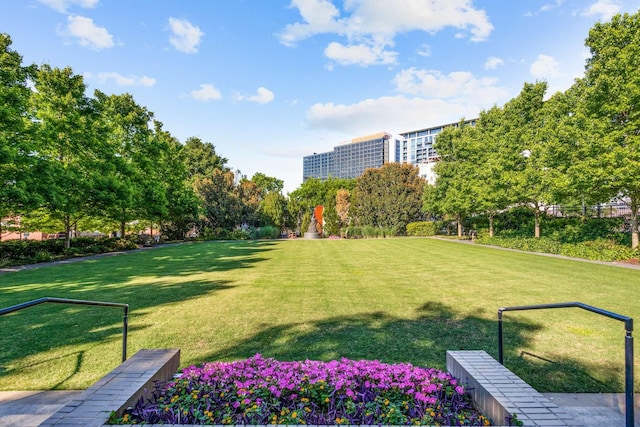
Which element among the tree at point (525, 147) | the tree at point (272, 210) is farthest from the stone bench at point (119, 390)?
the tree at point (272, 210)

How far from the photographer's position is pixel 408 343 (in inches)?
199

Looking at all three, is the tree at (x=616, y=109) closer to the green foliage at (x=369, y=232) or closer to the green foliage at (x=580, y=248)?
the green foliage at (x=580, y=248)

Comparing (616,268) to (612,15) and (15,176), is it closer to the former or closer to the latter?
(612,15)

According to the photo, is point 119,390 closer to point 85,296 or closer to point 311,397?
point 311,397

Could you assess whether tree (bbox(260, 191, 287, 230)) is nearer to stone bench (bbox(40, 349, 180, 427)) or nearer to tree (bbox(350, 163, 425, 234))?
tree (bbox(350, 163, 425, 234))

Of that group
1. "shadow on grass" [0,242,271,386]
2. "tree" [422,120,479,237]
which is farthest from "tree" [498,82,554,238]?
"shadow on grass" [0,242,271,386]

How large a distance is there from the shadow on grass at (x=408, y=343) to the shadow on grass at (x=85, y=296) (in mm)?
2425

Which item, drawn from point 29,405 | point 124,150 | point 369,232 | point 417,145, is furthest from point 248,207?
point 417,145

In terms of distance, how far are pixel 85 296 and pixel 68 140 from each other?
1454 centimetres

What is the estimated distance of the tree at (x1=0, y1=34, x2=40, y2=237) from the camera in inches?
501

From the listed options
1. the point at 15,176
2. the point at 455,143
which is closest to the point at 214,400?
the point at 15,176

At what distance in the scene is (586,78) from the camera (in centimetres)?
1559

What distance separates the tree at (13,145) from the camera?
1273cm

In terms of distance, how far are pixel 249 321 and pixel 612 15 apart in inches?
766
